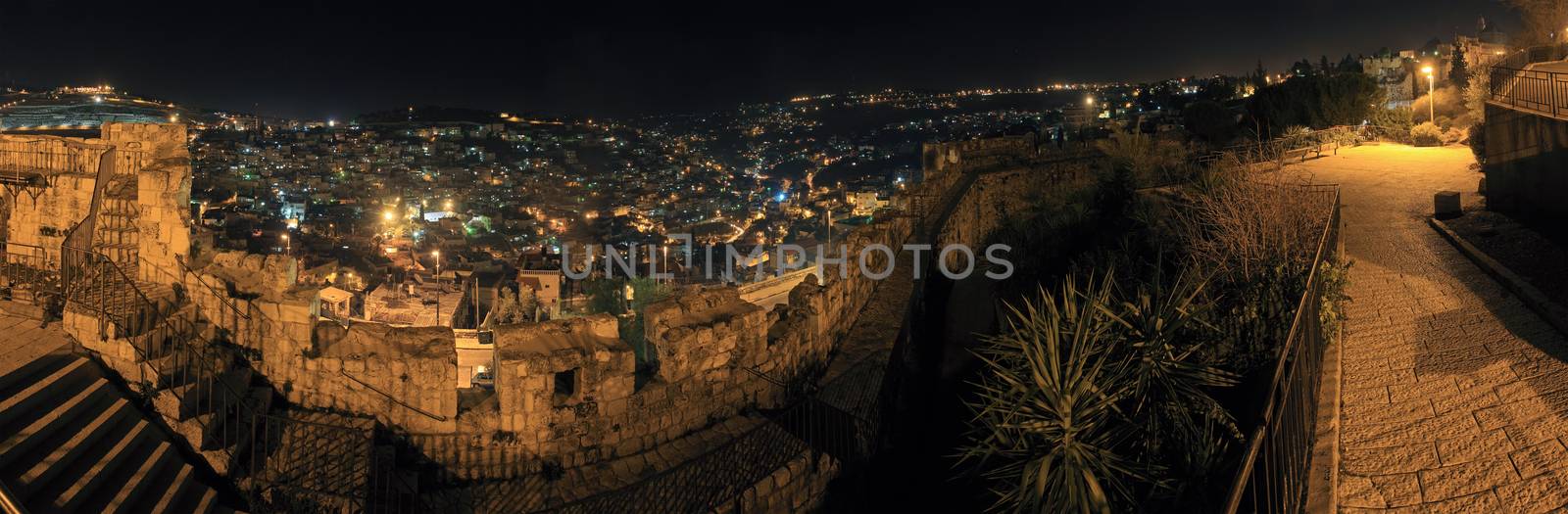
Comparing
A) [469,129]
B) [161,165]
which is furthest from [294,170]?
[161,165]

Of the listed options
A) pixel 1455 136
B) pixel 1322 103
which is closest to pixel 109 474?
pixel 1455 136

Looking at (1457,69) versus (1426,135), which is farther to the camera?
(1457,69)

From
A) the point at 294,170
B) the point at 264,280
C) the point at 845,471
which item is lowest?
the point at 845,471

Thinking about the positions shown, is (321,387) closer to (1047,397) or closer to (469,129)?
(1047,397)

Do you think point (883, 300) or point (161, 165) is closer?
point (161, 165)

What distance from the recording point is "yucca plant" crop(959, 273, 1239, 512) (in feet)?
19.6

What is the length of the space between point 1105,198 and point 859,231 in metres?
6.27

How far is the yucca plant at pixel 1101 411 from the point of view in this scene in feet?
19.6

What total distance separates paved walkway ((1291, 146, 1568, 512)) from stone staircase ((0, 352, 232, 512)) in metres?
8.22

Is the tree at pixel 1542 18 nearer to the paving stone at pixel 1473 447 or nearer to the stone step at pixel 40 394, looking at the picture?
the paving stone at pixel 1473 447

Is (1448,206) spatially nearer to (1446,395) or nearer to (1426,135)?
(1446,395)

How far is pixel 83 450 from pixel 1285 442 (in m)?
8.28

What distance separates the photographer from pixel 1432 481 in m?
5.45

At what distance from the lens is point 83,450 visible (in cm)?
639
